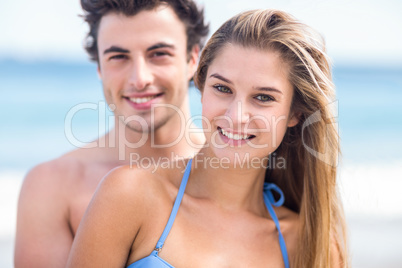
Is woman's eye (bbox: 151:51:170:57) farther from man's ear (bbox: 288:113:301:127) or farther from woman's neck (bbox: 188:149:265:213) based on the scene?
man's ear (bbox: 288:113:301:127)

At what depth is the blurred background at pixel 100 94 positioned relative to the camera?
850cm

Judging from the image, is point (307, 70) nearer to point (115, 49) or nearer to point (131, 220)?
point (131, 220)

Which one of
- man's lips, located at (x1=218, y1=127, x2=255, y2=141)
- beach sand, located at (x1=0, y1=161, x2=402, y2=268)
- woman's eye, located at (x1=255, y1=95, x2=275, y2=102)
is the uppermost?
woman's eye, located at (x1=255, y1=95, x2=275, y2=102)

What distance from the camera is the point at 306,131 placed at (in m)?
2.86

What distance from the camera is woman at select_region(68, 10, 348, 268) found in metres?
2.42

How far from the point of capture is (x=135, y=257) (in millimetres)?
2438

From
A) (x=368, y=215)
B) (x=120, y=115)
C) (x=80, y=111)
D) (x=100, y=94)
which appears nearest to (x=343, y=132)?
(x=368, y=215)

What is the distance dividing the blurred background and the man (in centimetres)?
326

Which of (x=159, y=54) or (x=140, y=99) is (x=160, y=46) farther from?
(x=140, y=99)

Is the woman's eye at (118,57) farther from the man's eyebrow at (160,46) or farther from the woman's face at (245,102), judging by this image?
the woman's face at (245,102)

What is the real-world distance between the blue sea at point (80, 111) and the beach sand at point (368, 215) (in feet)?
2.03

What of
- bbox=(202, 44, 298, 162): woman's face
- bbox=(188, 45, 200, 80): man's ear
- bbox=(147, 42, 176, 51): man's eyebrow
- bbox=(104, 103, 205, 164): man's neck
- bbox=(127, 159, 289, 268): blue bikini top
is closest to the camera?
bbox=(127, 159, 289, 268): blue bikini top

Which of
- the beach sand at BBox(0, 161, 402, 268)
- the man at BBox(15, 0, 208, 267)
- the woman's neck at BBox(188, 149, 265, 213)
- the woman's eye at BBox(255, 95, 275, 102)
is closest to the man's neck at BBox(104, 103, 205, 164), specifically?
the man at BBox(15, 0, 208, 267)

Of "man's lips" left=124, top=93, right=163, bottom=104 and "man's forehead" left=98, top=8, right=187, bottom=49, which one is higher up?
"man's forehead" left=98, top=8, right=187, bottom=49
